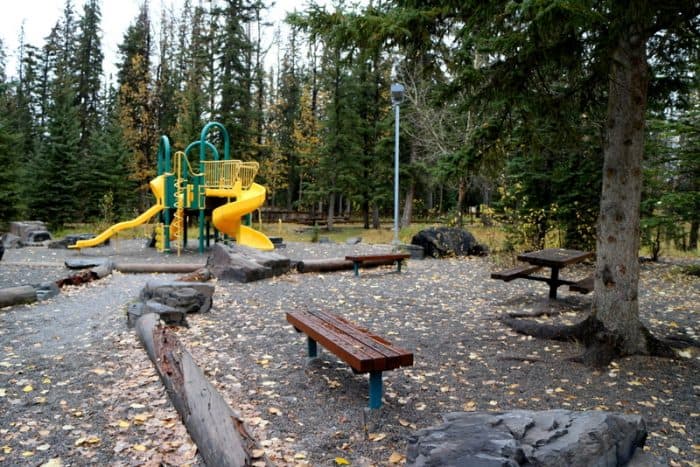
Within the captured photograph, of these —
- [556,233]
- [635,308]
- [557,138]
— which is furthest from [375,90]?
[635,308]

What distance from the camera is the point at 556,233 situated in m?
11.8

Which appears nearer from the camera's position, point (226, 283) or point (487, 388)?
point (487, 388)

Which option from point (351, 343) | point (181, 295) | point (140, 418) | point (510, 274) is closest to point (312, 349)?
point (351, 343)

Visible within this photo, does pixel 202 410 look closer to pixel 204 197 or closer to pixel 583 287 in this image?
pixel 583 287

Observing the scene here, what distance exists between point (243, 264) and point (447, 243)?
5865mm

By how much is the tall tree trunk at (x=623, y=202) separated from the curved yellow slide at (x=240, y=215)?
368 inches

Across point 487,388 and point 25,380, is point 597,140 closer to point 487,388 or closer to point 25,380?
point 487,388

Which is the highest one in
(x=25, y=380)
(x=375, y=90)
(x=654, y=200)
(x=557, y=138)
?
(x=375, y=90)

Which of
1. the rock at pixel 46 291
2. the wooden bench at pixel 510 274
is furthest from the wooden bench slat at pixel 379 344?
the rock at pixel 46 291

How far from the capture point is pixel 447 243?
12.8 m

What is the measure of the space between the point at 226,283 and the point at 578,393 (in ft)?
20.6

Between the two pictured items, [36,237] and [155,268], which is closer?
[155,268]

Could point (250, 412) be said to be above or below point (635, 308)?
below

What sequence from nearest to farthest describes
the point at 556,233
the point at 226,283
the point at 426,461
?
the point at 426,461, the point at 226,283, the point at 556,233
